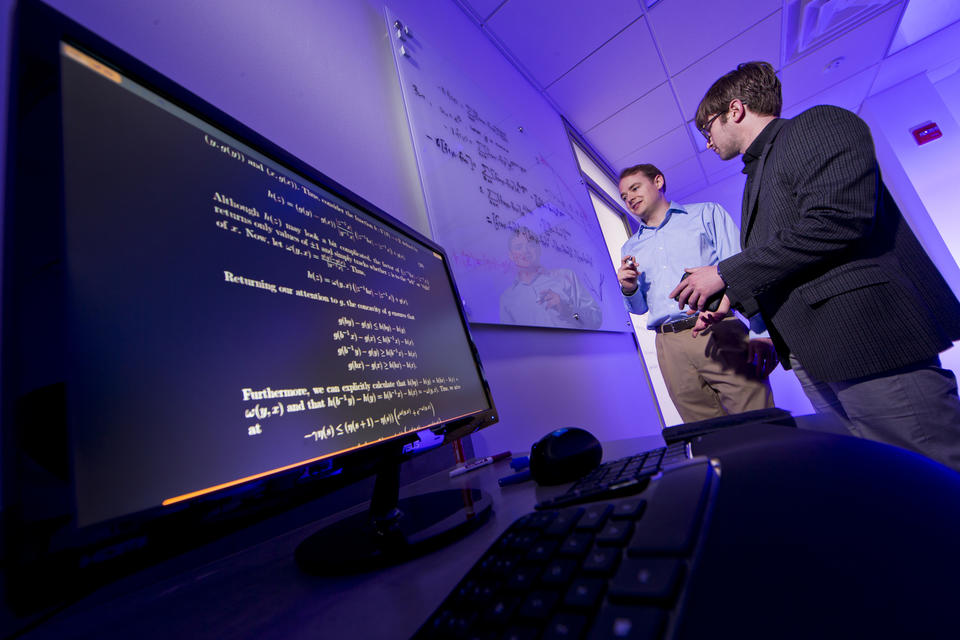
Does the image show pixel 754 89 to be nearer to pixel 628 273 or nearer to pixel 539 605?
pixel 628 273

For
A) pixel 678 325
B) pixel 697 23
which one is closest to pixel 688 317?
pixel 678 325

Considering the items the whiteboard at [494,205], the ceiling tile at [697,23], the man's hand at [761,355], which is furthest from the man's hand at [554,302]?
the ceiling tile at [697,23]

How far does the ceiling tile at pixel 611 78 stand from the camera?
233 centimetres

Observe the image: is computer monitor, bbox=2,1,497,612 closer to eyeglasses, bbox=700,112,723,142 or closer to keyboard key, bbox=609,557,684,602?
keyboard key, bbox=609,557,684,602

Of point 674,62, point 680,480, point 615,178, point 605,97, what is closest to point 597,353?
point 680,480

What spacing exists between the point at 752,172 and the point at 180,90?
1.52 meters

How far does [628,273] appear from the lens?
1688mm

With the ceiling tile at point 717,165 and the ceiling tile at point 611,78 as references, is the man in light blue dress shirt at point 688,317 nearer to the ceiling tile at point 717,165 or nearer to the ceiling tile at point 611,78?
the ceiling tile at point 611,78

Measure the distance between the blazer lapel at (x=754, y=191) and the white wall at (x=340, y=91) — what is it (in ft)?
2.32

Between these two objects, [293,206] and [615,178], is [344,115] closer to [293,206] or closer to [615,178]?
[293,206]

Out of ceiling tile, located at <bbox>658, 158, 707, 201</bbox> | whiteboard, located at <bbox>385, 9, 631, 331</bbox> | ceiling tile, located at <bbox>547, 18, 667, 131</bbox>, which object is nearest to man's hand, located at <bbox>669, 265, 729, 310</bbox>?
whiteboard, located at <bbox>385, 9, 631, 331</bbox>

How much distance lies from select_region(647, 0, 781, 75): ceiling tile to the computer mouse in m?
2.64

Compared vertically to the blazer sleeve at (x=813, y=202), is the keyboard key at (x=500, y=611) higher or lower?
lower

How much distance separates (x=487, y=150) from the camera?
56.4 inches
